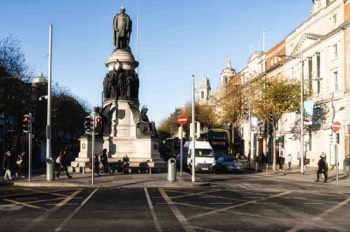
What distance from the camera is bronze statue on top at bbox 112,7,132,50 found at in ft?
112

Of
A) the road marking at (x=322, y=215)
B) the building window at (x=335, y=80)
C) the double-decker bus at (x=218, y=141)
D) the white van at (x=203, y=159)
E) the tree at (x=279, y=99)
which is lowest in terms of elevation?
the road marking at (x=322, y=215)

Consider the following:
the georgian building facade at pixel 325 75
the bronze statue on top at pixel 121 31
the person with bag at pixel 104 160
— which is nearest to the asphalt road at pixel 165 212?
the person with bag at pixel 104 160

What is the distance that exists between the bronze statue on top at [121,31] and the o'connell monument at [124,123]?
637 mm

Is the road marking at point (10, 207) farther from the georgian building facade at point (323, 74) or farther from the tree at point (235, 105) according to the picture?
the tree at point (235, 105)

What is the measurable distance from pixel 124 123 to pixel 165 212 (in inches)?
782

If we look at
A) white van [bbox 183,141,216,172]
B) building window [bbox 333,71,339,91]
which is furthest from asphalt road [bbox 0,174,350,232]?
building window [bbox 333,71,339,91]

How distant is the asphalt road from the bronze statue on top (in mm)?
17768

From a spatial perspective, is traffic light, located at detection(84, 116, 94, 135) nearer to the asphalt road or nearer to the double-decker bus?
the asphalt road

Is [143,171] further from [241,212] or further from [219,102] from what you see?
[219,102]

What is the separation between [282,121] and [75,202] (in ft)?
165

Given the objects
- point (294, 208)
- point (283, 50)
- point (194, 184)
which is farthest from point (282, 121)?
point (294, 208)

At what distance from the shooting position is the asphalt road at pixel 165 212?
10508 mm

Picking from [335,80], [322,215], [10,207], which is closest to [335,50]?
[335,80]

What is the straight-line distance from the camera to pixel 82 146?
31125 millimetres
